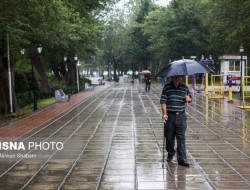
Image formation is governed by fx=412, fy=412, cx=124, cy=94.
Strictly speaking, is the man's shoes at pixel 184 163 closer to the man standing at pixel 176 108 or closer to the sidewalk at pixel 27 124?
the man standing at pixel 176 108

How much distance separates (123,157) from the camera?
8.05 m

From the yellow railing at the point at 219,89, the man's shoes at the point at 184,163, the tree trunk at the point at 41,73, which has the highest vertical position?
the tree trunk at the point at 41,73

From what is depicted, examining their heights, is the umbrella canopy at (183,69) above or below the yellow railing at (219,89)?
above

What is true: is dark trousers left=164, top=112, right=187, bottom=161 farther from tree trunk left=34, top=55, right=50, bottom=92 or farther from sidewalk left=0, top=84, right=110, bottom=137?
tree trunk left=34, top=55, right=50, bottom=92

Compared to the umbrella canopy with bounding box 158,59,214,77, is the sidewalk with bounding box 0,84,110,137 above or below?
below

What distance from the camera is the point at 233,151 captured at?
8.60 metres

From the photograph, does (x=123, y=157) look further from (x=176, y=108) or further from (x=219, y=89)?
(x=219, y=89)

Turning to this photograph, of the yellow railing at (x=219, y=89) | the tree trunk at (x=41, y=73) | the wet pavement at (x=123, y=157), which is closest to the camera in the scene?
the wet pavement at (x=123, y=157)

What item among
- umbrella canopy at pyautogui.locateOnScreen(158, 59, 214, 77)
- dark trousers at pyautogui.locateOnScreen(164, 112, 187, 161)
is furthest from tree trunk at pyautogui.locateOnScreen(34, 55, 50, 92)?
dark trousers at pyautogui.locateOnScreen(164, 112, 187, 161)

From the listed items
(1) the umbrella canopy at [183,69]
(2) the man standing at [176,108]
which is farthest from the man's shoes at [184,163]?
(1) the umbrella canopy at [183,69]

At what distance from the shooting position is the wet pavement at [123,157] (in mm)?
6320

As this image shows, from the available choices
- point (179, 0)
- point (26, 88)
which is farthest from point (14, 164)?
point (179, 0)

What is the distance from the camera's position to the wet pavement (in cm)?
632

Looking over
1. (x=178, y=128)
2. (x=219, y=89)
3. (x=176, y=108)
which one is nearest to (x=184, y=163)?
A: (x=178, y=128)
